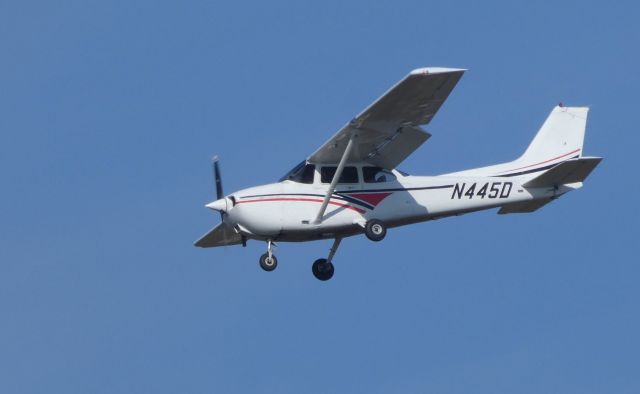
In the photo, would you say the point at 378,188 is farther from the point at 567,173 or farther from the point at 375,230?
the point at 567,173

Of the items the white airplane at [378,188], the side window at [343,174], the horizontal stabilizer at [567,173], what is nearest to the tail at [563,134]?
the white airplane at [378,188]

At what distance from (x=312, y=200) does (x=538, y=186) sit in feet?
15.5

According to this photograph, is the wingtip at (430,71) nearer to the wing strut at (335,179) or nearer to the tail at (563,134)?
the wing strut at (335,179)

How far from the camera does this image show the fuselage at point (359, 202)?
25.7 metres

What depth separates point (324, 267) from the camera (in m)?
27.0

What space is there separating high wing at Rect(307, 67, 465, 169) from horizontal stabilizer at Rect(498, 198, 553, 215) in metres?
2.70

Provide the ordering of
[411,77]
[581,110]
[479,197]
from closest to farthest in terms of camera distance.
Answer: [411,77] → [479,197] → [581,110]

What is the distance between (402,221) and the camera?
1057 inches

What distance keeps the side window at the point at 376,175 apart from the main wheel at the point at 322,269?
176 centimetres

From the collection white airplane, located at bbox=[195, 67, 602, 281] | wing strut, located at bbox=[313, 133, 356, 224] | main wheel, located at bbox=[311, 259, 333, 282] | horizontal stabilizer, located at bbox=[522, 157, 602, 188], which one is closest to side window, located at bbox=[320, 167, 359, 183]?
white airplane, located at bbox=[195, 67, 602, 281]

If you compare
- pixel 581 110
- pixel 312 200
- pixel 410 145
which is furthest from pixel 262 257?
pixel 581 110

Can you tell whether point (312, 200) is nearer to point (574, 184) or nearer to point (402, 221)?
point (402, 221)

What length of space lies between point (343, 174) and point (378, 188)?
27.5 inches

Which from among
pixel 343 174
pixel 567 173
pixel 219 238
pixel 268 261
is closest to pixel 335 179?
pixel 343 174
